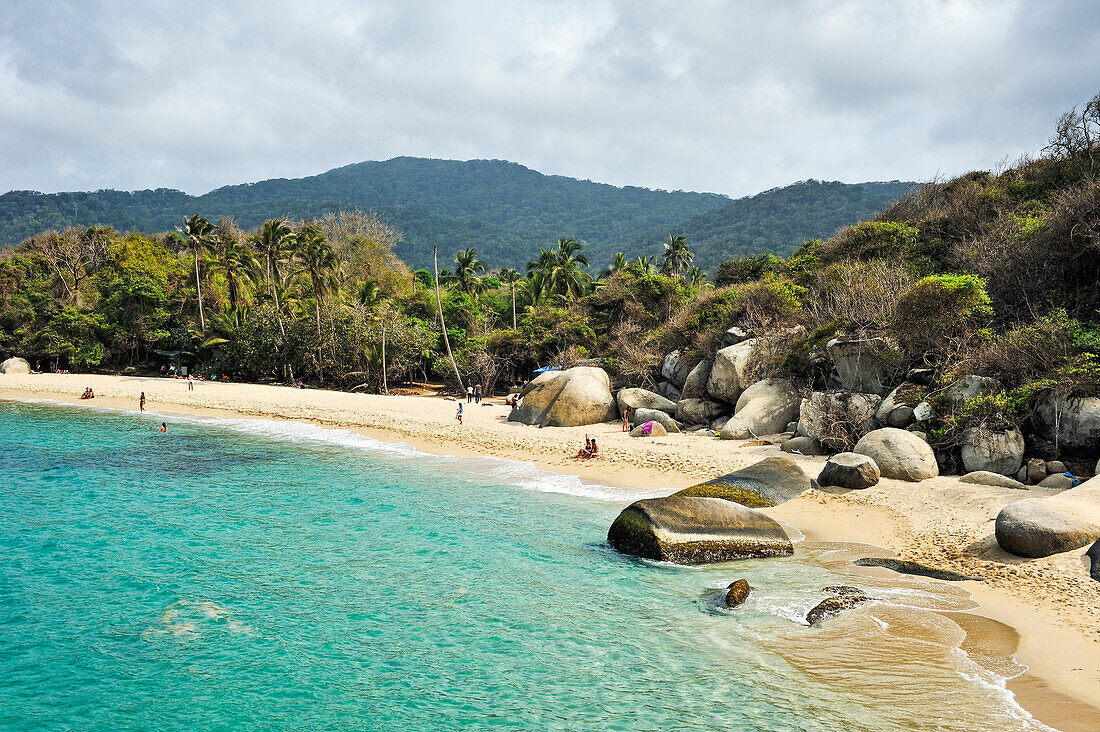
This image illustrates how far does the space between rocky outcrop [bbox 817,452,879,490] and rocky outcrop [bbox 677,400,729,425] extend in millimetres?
8926

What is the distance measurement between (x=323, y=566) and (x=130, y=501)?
8.29 meters

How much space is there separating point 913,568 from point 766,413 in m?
11.1

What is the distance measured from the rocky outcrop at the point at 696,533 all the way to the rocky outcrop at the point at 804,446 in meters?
7.01

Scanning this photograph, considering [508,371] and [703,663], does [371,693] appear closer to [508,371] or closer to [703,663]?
[703,663]

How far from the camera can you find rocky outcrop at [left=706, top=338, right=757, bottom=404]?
23188 mm

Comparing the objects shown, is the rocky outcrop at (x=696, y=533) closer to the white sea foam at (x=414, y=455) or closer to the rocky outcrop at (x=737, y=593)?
the rocky outcrop at (x=737, y=593)

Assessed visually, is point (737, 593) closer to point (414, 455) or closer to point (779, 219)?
point (414, 455)

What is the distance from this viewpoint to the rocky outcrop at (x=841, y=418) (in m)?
17.7

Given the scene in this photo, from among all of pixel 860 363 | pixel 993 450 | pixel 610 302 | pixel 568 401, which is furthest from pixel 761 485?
pixel 610 302

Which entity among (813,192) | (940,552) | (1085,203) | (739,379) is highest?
(813,192)

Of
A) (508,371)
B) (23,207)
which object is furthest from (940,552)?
(23,207)

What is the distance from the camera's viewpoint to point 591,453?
19531 mm

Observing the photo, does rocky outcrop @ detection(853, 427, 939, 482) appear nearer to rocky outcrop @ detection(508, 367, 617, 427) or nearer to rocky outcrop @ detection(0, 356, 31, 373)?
rocky outcrop @ detection(508, 367, 617, 427)

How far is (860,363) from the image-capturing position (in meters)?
19.8
